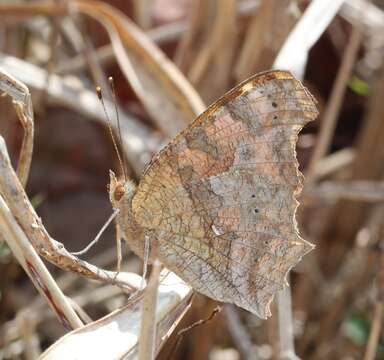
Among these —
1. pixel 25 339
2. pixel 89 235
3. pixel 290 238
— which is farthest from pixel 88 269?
pixel 89 235

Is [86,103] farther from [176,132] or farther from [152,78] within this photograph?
[176,132]

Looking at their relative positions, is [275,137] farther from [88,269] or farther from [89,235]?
[89,235]

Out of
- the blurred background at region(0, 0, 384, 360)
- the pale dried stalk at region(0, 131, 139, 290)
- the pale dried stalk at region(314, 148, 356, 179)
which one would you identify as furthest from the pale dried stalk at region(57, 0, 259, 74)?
the pale dried stalk at region(0, 131, 139, 290)

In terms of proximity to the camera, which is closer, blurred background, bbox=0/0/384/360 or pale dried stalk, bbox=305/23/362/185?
blurred background, bbox=0/0/384/360

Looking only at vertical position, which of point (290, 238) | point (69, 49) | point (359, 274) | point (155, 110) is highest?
point (69, 49)

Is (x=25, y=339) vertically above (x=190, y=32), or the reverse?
(x=190, y=32)

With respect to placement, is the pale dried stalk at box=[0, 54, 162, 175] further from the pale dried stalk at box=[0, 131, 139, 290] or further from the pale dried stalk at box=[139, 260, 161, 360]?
the pale dried stalk at box=[139, 260, 161, 360]

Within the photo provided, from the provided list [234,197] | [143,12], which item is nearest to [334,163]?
[143,12]
